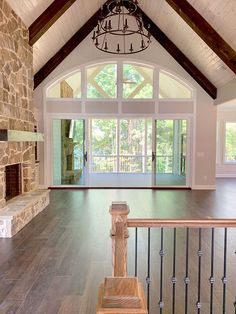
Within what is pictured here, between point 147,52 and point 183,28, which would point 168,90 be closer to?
point 147,52

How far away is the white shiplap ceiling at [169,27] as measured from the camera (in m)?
5.89

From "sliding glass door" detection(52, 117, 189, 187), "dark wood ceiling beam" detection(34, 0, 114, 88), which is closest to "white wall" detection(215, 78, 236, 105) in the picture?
"sliding glass door" detection(52, 117, 189, 187)

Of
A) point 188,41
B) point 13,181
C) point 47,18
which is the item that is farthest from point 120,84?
point 13,181

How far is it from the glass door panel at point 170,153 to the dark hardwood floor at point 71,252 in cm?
187

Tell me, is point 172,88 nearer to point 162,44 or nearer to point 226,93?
point 162,44

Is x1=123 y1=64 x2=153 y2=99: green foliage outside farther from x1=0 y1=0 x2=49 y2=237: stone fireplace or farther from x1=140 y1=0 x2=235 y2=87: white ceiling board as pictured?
x1=0 y1=0 x2=49 y2=237: stone fireplace

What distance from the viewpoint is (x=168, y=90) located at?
962 cm

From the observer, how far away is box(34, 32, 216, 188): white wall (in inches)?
365

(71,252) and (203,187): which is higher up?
(203,187)

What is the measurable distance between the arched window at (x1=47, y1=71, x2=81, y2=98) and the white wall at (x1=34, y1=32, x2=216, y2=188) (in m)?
0.24

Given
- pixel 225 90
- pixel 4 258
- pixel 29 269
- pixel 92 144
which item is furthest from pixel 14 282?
pixel 225 90

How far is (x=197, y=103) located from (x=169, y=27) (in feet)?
8.53

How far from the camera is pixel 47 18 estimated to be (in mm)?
6379

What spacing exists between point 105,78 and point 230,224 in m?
8.13
